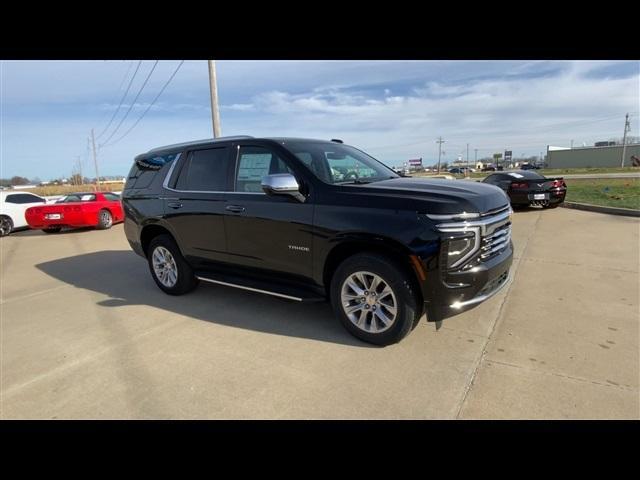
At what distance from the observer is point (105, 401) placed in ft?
8.84

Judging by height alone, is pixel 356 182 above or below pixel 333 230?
above

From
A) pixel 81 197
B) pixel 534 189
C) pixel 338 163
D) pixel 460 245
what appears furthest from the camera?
pixel 81 197

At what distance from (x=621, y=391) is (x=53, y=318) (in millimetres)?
5745

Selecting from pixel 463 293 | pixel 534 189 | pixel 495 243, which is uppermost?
pixel 534 189

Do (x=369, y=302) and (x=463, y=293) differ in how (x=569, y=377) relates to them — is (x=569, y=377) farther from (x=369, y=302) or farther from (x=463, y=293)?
(x=369, y=302)

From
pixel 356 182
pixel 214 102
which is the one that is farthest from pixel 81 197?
pixel 356 182

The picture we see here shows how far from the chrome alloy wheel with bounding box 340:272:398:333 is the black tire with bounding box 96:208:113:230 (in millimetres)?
11696

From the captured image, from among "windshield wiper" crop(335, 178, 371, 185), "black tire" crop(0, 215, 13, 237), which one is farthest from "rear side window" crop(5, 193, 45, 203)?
"windshield wiper" crop(335, 178, 371, 185)

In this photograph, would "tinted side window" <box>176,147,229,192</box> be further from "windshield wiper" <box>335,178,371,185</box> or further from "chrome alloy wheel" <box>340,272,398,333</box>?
"chrome alloy wheel" <box>340,272,398,333</box>

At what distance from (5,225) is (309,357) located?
14.2 meters

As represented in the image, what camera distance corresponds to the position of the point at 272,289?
3836 millimetres
